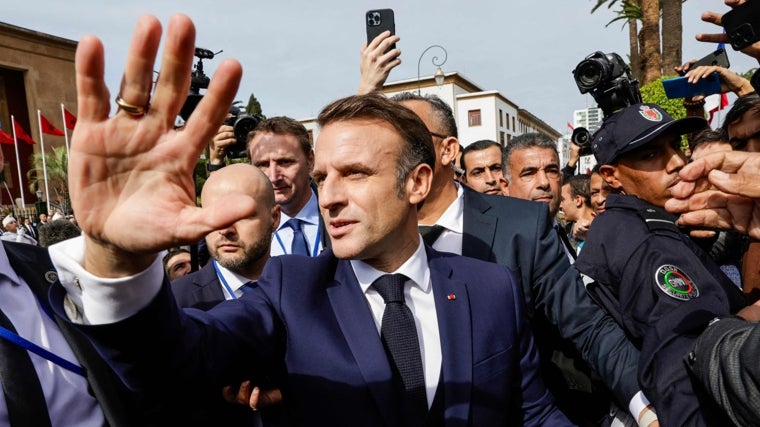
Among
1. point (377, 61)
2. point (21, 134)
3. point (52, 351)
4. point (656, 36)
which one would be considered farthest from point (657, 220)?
point (21, 134)

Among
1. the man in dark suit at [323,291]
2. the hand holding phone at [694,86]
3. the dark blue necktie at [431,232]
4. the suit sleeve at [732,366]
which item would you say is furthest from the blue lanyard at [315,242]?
the hand holding phone at [694,86]

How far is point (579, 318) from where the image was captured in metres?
2.24

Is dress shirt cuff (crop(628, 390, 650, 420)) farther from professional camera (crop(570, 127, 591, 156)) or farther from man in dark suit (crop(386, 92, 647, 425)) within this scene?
professional camera (crop(570, 127, 591, 156))

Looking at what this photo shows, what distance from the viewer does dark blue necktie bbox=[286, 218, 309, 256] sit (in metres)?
3.54

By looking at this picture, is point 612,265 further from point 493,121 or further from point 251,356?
point 493,121

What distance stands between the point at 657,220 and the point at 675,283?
0.34 meters

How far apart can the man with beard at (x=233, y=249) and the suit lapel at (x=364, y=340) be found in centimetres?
80

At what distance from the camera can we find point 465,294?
192 centimetres

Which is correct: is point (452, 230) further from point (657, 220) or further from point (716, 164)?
point (716, 164)

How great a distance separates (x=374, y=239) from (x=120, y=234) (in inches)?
36.0

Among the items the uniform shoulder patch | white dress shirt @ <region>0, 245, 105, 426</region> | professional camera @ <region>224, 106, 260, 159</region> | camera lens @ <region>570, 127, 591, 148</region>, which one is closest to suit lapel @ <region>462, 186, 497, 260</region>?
the uniform shoulder patch

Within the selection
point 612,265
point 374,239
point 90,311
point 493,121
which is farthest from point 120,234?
point 493,121

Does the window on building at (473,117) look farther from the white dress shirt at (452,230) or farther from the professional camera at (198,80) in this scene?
the white dress shirt at (452,230)

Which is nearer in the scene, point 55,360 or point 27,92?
point 55,360
